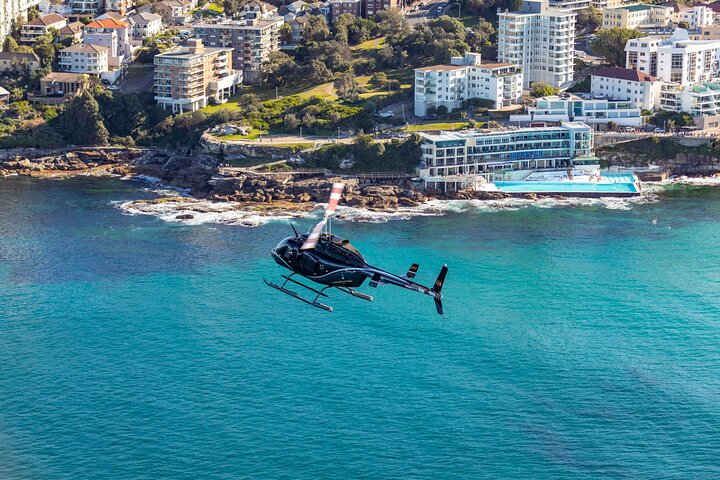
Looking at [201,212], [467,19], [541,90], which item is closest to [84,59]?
[201,212]

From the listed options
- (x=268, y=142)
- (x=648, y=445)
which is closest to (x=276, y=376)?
(x=648, y=445)

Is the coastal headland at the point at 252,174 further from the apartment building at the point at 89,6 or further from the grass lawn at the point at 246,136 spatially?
the apartment building at the point at 89,6

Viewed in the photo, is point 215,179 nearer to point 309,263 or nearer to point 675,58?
point 675,58

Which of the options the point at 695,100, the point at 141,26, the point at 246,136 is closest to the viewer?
the point at 246,136

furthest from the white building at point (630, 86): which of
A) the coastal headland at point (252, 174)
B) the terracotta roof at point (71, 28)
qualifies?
the terracotta roof at point (71, 28)

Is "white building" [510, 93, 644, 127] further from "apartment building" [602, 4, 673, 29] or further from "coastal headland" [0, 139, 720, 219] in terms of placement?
"apartment building" [602, 4, 673, 29]

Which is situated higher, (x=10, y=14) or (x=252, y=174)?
(x=10, y=14)
